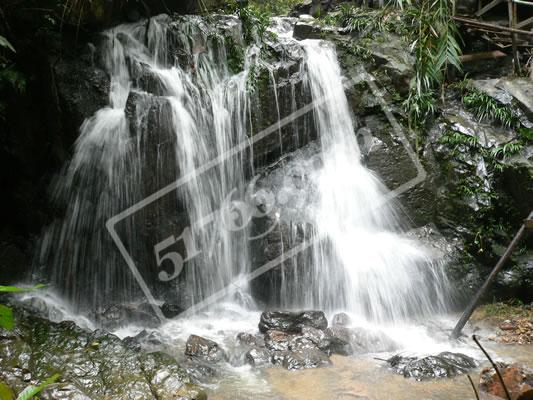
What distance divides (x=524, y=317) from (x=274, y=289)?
3.03m

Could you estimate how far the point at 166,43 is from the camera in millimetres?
6664

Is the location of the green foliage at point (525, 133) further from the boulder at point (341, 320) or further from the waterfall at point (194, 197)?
the boulder at point (341, 320)

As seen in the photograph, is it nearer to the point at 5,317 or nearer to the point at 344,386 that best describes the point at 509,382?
the point at 344,386

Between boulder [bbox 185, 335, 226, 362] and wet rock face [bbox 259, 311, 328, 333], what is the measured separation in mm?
617

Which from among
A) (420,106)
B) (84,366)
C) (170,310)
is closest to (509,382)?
(84,366)

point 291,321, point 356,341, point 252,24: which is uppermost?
point 252,24

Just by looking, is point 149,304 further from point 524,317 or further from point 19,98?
point 524,317

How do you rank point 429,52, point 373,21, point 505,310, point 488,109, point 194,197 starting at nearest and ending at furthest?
point 505,310 < point 194,197 < point 429,52 < point 488,109 < point 373,21

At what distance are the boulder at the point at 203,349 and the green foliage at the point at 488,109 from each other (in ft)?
16.6

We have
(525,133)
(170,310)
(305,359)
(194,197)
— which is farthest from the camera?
(525,133)

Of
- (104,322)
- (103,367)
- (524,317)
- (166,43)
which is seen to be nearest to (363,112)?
(166,43)

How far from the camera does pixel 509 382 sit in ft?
10.6

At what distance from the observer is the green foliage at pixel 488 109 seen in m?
6.37

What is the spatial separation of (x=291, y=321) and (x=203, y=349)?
3.34 ft
